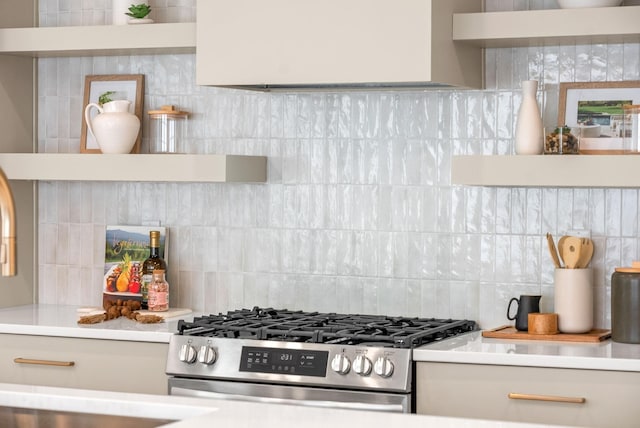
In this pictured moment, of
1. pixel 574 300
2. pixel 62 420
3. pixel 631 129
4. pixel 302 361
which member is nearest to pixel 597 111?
pixel 631 129

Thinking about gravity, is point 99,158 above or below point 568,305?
above

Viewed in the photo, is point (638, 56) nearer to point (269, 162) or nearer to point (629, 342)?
point (629, 342)

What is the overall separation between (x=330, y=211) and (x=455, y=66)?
0.80 meters

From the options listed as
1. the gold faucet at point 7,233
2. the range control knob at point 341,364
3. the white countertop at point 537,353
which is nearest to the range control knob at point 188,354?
the range control knob at point 341,364

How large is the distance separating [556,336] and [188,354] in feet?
3.99

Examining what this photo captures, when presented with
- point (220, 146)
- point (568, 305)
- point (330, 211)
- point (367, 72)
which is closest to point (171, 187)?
point (220, 146)

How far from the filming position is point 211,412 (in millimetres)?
2307

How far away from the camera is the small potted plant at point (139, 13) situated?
165 inches

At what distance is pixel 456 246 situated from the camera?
402cm

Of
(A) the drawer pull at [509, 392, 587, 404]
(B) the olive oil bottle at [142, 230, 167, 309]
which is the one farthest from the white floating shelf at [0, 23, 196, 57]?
(A) the drawer pull at [509, 392, 587, 404]

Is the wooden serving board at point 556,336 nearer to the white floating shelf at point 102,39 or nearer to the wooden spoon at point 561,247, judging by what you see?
the wooden spoon at point 561,247

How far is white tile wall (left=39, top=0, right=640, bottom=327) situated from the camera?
3914mm

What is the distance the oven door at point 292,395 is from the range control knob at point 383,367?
66mm

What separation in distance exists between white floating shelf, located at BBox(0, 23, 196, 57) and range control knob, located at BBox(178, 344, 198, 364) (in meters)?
1.15
